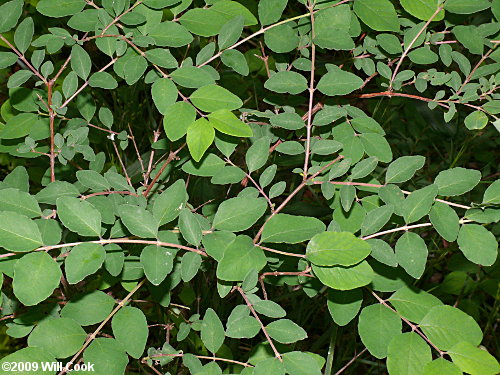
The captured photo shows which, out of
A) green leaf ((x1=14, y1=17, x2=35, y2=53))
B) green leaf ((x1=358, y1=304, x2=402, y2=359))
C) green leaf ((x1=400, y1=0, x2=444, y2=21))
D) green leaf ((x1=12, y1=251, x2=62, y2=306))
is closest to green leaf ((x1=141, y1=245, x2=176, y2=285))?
green leaf ((x1=12, y1=251, x2=62, y2=306))

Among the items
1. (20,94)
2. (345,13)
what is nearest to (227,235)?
(345,13)

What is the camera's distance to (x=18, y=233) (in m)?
0.84

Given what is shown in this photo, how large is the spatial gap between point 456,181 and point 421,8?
388 mm

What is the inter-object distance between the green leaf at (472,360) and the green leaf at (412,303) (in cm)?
9

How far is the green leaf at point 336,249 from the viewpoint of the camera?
33.7 inches

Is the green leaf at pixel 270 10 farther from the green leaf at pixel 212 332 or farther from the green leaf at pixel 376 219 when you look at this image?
the green leaf at pixel 212 332

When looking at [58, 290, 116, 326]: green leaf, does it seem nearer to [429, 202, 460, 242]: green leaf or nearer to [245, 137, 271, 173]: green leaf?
[245, 137, 271, 173]: green leaf

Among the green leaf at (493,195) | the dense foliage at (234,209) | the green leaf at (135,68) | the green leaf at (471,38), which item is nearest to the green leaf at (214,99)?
the dense foliage at (234,209)

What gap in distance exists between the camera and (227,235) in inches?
36.3

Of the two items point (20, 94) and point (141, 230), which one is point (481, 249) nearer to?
point (141, 230)

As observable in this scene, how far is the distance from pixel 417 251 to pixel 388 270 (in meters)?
0.13

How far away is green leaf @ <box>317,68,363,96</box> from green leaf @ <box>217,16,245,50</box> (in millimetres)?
186

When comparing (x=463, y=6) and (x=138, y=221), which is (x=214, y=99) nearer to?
(x=138, y=221)

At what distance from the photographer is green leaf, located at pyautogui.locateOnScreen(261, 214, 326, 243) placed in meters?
0.91
